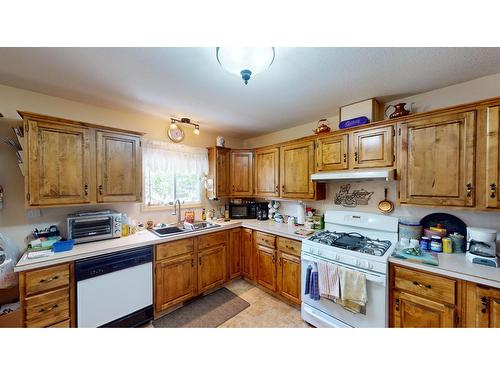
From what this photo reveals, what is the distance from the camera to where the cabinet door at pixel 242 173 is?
306 cm

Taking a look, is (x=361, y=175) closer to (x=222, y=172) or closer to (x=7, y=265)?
(x=222, y=172)

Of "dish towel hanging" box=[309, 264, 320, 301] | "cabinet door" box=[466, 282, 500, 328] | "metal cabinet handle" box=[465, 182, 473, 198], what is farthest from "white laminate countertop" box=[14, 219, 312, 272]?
"metal cabinet handle" box=[465, 182, 473, 198]

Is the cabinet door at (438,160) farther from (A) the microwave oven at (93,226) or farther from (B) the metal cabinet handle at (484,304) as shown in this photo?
(A) the microwave oven at (93,226)

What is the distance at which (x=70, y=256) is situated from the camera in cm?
153

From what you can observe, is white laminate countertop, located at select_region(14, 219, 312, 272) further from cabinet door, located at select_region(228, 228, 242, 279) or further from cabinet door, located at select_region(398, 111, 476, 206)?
cabinet door, located at select_region(398, 111, 476, 206)

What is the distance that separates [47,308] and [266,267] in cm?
208

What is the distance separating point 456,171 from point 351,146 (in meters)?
0.82

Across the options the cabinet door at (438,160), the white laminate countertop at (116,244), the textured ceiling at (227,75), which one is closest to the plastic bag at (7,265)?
the white laminate countertop at (116,244)

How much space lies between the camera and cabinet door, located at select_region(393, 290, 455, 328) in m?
1.33

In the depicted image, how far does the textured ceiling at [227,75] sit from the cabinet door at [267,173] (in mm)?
792

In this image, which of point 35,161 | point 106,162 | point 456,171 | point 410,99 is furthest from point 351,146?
point 35,161

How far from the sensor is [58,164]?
65.8 inches

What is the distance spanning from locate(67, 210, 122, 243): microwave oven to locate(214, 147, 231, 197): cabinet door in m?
1.37

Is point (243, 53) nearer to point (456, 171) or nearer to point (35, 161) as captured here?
point (456, 171)
